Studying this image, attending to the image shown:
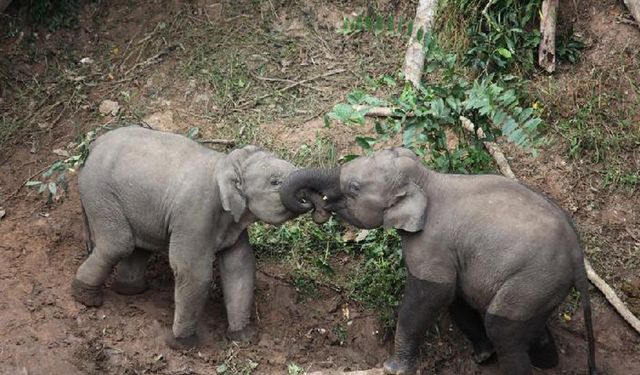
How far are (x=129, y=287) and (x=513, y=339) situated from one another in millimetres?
3510

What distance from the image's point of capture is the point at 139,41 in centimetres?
1165

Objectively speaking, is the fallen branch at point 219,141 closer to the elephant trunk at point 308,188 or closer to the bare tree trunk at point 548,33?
the elephant trunk at point 308,188

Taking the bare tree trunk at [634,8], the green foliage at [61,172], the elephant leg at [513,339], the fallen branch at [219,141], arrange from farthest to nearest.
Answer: the bare tree trunk at [634,8] → the fallen branch at [219,141] → the green foliage at [61,172] → the elephant leg at [513,339]

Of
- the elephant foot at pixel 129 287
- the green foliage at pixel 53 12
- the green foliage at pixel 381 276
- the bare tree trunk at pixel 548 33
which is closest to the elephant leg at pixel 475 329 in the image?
the green foliage at pixel 381 276

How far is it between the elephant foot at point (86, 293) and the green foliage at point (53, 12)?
159 inches

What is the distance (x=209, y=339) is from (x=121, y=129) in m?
2.05

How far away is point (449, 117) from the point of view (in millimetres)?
8844

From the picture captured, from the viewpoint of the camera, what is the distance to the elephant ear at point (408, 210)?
26.3 feet

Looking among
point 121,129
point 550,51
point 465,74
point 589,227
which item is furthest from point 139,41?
point 589,227

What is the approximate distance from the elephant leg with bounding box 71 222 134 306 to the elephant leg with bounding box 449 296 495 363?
2.96 metres

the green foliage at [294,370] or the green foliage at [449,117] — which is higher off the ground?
the green foliage at [449,117]

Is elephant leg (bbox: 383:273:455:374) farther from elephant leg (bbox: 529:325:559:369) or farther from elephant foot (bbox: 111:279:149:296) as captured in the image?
Answer: elephant foot (bbox: 111:279:149:296)

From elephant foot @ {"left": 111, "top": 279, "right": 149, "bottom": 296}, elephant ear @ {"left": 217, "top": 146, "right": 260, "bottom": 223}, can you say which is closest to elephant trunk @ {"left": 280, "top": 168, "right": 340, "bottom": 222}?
elephant ear @ {"left": 217, "top": 146, "right": 260, "bottom": 223}

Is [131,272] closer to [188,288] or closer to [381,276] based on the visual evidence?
[188,288]
